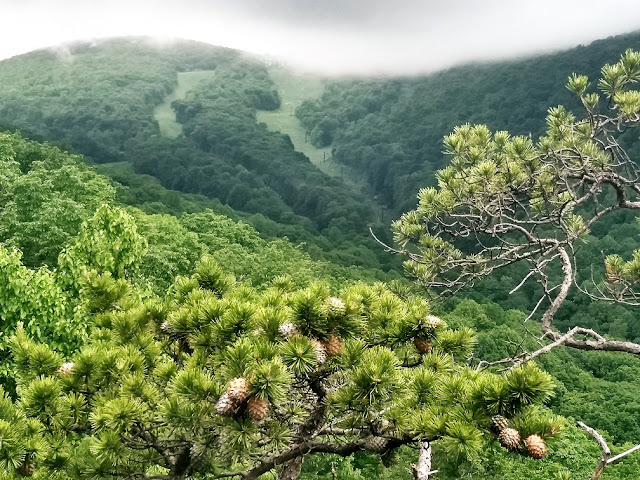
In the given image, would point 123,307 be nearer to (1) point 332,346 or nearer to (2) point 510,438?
(1) point 332,346

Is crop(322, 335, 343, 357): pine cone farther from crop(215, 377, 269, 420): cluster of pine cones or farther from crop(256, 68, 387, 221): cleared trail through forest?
crop(256, 68, 387, 221): cleared trail through forest

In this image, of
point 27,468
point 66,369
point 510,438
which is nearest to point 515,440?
point 510,438

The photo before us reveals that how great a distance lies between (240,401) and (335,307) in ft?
2.09

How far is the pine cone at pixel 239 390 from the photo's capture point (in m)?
2.39

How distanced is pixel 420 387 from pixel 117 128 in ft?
425

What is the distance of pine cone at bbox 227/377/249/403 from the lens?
2393 mm

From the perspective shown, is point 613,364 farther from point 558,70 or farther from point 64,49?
point 64,49

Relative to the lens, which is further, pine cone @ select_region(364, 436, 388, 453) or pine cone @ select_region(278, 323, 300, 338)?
pine cone @ select_region(364, 436, 388, 453)

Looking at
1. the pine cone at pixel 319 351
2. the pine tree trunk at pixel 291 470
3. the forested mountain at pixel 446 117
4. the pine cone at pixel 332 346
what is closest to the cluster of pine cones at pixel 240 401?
the pine cone at pixel 319 351

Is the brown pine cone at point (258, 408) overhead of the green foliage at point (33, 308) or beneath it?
overhead

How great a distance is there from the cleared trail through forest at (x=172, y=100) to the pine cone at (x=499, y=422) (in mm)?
135516

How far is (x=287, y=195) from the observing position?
104m

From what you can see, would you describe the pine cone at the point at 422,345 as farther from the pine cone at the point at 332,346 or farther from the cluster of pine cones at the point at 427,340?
the pine cone at the point at 332,346

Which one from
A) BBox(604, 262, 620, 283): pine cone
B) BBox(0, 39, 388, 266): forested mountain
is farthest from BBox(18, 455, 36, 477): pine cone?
BBox(0, 39, 388, 266): forested mountain
